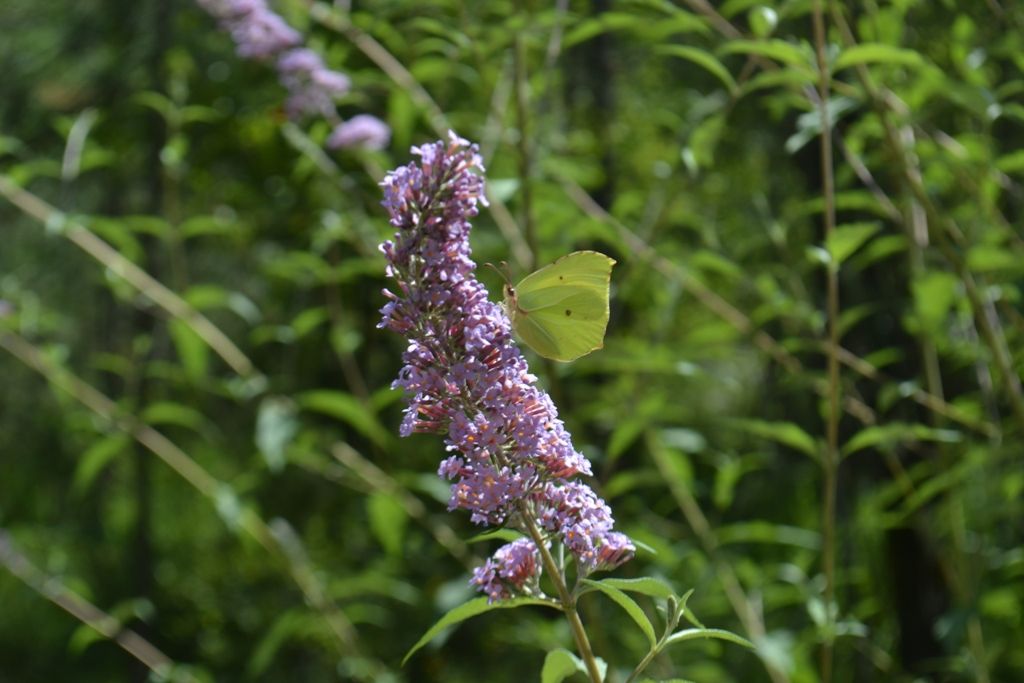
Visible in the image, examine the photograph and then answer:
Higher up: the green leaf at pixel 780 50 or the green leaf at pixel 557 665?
the green leaf at pixel 780 50

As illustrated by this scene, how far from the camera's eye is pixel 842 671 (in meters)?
4.46

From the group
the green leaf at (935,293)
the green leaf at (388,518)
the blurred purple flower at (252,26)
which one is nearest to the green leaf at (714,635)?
the green leaf at (935,293)

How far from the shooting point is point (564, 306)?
1692 mm

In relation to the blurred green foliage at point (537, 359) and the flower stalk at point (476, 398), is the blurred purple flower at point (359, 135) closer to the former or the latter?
the blurred green foliage at point (537, 359)

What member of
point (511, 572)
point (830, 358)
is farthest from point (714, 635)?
point (830, 358)

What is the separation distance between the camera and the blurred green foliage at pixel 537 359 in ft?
9.14

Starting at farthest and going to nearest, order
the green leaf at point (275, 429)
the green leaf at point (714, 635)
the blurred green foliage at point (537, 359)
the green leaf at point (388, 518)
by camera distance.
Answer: the green leaf at point (388, 518) < the green leaf at point (275, 429) < the blurred green foliage at point (537, 359) < the green leaf at point (714, 635)

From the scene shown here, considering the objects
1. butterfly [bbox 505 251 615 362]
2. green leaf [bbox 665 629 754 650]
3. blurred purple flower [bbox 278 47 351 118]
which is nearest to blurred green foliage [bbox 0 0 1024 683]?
blurred purple flower [bbox 278 47 351 118]

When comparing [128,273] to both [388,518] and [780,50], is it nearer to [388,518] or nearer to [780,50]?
[388,518]

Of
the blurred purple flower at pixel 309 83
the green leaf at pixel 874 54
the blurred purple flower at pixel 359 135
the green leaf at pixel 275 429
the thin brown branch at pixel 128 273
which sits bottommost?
the green leaf at pixel 275 429

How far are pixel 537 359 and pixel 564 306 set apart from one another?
184 centimetres

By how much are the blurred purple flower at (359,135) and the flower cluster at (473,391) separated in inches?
71.0

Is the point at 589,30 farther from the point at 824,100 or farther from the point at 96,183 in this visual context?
the point at 96,183

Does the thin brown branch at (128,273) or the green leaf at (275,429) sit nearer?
the green leaf at (275,429)
